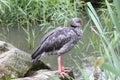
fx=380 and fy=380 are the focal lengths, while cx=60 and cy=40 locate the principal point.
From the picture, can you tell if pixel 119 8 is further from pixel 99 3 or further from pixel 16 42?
pixel 99 3

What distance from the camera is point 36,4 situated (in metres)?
7.72

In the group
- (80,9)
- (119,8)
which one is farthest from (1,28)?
(119,8)

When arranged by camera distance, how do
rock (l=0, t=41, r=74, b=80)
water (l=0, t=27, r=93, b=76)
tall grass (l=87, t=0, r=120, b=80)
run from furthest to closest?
1. water (l=0, t=27, r=93, b=76)
2. rock (l=0, t=41, r=74, b=80)
3. tall grass (l=87, t=0, r=120, b=80)

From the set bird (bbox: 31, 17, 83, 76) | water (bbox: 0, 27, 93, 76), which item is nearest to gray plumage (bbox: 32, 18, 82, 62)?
bird (bbox: 31, 17, 83, 76)

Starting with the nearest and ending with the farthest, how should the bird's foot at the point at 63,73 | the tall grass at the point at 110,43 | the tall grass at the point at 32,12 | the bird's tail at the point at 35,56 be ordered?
the tall grass at the point at 110,43 → the bird's foot at the point at 63,73 → the bird's tail at the point at 35,56 → the tall grass at the point at 32,12

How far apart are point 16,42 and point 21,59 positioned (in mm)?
2378

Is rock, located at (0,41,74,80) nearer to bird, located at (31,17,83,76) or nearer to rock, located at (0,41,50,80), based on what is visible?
rock, located at (0,41,50,80)

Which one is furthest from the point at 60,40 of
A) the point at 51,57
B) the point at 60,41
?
the point at 51,57

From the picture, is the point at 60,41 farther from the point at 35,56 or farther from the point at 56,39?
the point at 35,56

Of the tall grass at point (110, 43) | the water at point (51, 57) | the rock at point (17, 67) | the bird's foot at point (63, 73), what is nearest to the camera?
the tall grass at point (110, 43)

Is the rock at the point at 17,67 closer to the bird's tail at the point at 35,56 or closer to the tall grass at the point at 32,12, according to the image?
the bird's tail at the point at 35,56

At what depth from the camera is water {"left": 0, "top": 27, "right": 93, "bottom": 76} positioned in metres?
5.83

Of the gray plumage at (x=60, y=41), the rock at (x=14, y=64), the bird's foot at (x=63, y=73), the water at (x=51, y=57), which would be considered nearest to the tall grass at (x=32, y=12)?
the water at (x=51, y=57)

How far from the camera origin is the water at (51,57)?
5.83 meters
